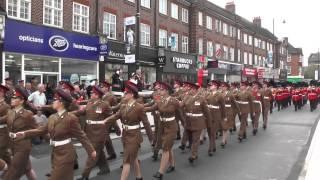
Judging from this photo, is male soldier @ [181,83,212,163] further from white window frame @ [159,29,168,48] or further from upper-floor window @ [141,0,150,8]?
white window frame @ [159,29,168,48]

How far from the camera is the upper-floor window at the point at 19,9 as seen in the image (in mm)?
18794

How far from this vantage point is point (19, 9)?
63.1 ft

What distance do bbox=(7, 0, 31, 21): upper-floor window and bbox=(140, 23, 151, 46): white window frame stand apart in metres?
10.2

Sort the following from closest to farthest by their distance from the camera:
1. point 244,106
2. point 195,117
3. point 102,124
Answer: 1. point 102,124
2. point 195,117
3. point 244,106

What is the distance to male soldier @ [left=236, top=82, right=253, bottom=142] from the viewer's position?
551 inches

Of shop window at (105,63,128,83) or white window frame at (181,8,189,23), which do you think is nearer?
shop window at (105,63,128,83)

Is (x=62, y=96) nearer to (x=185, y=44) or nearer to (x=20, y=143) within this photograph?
(x=20, y=143)

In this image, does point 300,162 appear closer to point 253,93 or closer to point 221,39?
point 253,93

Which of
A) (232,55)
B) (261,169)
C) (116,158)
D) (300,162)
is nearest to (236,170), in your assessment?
(261,169)

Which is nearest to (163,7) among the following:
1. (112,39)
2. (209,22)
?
(112,39)

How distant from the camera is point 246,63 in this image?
175 feet

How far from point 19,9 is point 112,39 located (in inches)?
283

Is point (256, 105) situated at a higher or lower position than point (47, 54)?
lower

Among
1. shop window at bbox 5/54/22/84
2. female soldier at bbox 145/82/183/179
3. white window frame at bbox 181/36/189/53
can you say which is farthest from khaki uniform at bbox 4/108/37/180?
white window frame at bbox 181/36/189/53
